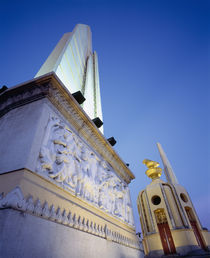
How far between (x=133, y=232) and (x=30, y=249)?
4.64 metres

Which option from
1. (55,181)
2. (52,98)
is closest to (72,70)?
(52,98)

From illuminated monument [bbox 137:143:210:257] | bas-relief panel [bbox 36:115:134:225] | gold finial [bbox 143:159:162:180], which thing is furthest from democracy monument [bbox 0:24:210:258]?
gold finial [bbox 143:159:162:180]

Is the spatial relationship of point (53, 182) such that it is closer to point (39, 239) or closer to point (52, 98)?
point (39, 239)

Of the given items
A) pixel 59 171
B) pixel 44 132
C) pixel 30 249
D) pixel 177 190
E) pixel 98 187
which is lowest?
pixel 30 249


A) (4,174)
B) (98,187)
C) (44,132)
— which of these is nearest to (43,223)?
(4,174)

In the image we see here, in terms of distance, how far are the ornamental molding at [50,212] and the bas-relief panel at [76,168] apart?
46cm

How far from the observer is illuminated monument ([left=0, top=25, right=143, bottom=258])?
80.0 inches

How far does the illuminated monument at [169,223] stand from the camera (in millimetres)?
13984

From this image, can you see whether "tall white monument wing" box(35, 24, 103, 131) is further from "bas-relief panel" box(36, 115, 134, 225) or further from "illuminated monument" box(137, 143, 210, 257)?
"illuminated monument" box(137, 143, 210, 257)

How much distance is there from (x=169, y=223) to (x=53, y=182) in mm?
16472

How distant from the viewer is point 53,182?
2756 mm

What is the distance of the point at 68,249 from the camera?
2475 millimetres

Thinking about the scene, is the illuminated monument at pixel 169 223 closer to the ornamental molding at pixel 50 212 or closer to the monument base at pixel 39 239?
the ornamental molding at pixel 50 212

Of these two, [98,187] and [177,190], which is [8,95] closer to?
[98,187]
